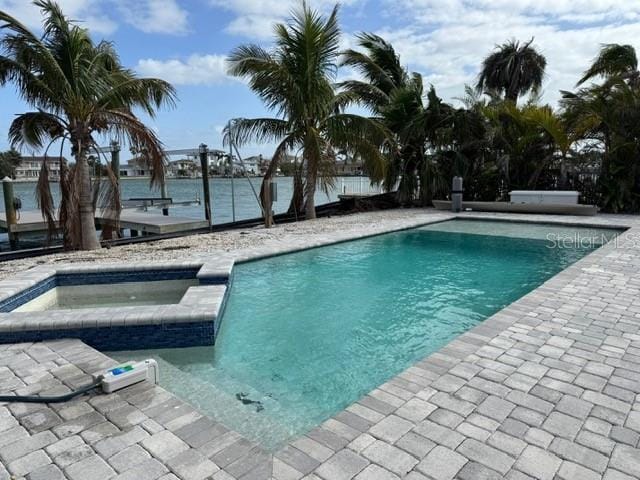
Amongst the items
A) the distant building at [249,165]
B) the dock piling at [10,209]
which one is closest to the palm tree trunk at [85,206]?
the distant building at [249,165]

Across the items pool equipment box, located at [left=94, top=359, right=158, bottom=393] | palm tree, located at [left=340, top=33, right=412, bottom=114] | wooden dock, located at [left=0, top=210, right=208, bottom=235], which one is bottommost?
pool equipment box, located at [left=94, top=359, right=158, bottom=393]

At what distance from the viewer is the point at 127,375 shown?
3004mm

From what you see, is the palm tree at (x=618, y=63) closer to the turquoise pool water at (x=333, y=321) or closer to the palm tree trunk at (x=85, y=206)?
the turquoise pool water at (x=333, y=321)

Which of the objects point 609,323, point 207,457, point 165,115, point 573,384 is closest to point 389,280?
point 609,323

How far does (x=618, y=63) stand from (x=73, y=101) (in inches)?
563

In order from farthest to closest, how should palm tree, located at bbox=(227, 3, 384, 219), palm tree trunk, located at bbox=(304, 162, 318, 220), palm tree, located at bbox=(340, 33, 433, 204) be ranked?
1. palm tree, located at bbox=(340, 33, 433, 204)
2. palm tree trunk, located at bbox=(304, 162, 318, 220)
3. palm tree, located at bbox=(227, 3, 384, 219)

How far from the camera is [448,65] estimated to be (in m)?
15.9

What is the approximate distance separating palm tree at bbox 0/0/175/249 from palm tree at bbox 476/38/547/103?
16871 mm

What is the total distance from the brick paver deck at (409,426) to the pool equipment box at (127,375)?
0.22 feet

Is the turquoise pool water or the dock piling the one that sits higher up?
the dock piling

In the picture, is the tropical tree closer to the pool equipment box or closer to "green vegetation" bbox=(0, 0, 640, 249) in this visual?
"green vegetation" bbox=(0, 0, 640, 249)

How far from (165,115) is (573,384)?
28.2ft

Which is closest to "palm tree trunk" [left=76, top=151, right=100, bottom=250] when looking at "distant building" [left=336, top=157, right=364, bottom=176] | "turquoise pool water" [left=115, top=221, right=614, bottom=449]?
"turquoise pool water" [left=115, top=221, right=614, bottom=449]

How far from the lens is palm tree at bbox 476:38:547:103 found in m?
20.1
